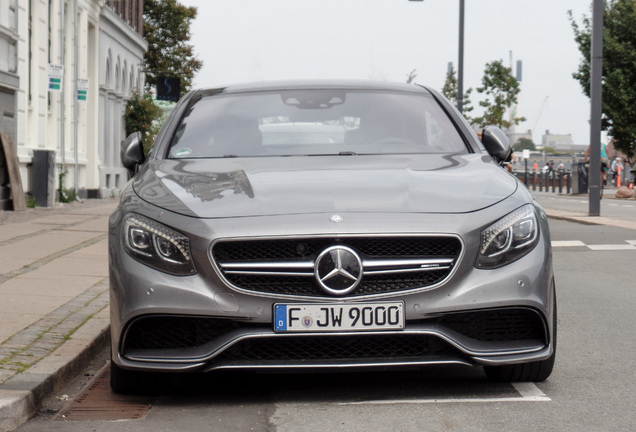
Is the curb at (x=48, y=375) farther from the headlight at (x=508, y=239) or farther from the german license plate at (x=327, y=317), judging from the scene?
the headlight at (x=508, y=239)

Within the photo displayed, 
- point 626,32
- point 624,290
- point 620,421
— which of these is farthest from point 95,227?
point 626,32

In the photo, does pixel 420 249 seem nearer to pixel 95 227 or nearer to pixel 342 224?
pixel 342 224

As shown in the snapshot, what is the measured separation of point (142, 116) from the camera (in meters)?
40.9

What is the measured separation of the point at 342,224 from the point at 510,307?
30.7 inches

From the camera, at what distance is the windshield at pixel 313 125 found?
6082 millimetres

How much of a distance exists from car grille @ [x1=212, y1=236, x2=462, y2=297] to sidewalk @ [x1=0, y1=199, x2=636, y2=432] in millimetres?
1060

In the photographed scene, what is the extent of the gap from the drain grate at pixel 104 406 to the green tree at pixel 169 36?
6264cm

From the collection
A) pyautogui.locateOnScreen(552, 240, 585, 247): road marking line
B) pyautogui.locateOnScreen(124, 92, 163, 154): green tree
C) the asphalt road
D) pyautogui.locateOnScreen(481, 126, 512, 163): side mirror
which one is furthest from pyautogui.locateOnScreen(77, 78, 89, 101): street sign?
pyautogui.locateOnScreen(481, 126, 512, 163): side mirror

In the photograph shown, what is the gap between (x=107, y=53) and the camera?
3678 centimetres

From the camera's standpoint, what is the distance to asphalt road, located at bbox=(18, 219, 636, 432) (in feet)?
14.9

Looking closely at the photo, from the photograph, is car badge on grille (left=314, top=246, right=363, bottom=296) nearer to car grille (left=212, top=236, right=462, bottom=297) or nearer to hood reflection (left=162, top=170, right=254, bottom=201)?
car grille (left=212, top=236, right=462, bottom=297)

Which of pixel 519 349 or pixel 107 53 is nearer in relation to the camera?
pixel 519 349

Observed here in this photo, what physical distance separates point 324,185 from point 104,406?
136cm

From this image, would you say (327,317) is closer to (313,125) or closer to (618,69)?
(313,125)
